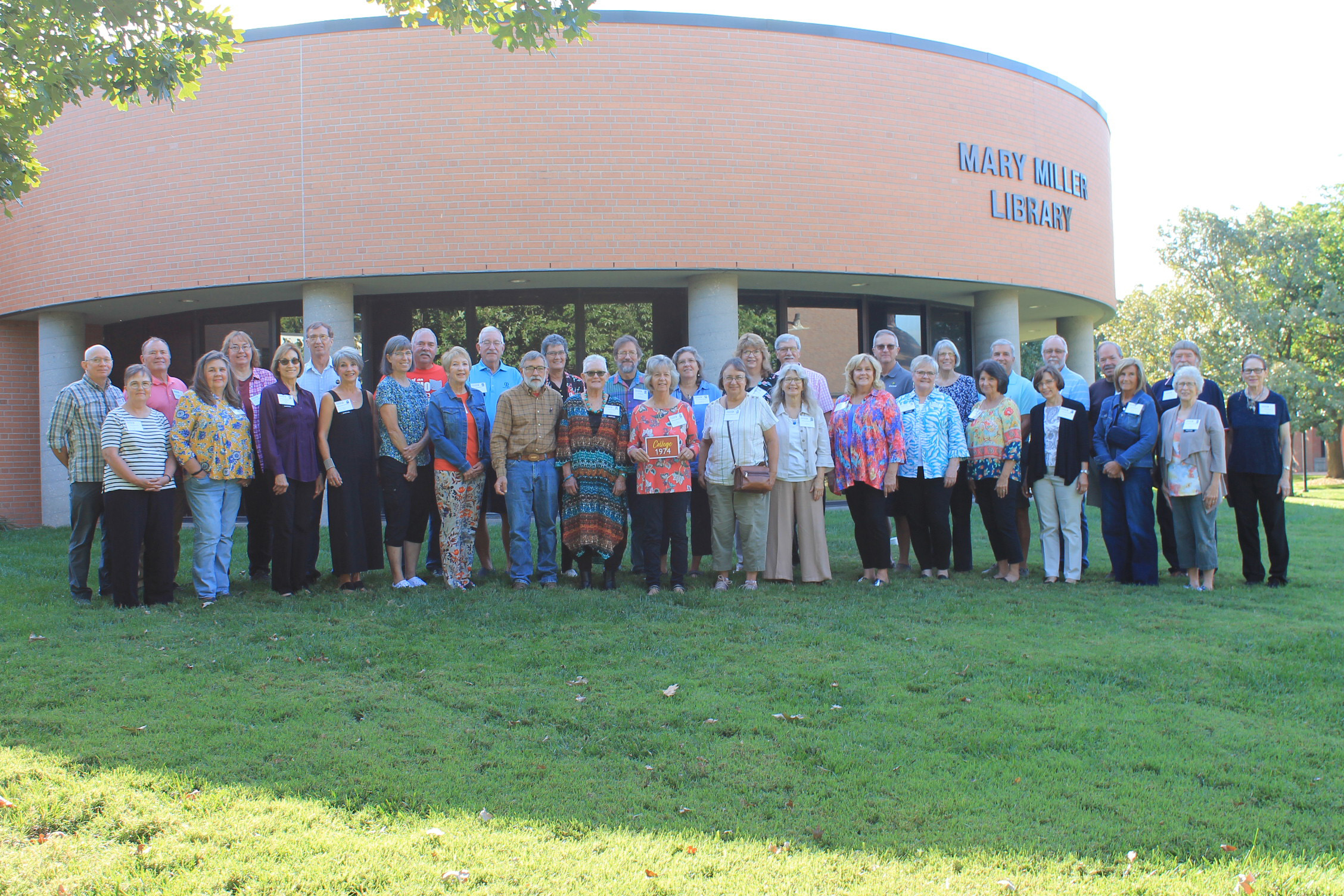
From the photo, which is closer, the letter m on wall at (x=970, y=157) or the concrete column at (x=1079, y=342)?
the letter m on wall at (x=970, y=157)

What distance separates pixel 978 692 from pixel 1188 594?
3.36 m

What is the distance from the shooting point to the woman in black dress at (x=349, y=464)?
A: 6.91 m

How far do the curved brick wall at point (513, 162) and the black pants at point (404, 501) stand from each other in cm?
570

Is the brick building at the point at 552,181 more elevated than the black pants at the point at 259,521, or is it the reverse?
the brick building at the point at 552,181

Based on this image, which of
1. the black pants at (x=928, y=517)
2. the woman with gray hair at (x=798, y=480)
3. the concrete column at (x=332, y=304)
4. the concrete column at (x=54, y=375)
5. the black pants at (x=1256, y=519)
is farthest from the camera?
the concrete column at (x=54, y=375)

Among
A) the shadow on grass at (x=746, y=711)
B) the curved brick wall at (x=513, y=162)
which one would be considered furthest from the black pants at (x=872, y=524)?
the curved brick wall at (x=513, y=162)

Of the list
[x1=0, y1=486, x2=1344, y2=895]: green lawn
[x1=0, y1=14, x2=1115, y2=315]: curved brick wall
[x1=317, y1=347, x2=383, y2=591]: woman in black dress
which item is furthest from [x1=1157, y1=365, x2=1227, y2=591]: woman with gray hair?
[x1=0, y1=14, x2=1115, y2=315]: curved brick wall

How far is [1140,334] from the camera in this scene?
124 ft

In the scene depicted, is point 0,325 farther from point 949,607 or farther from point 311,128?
point 949,607

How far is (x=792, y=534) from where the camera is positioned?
732 centimetres

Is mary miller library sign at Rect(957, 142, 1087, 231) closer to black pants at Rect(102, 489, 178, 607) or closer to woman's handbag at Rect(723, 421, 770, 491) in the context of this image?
woman's handbag at Rect(723, 421, 770, 491)

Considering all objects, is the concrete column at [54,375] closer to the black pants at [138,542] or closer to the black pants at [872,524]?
the black pants at [138,542]

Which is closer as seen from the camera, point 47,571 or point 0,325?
point 47,571

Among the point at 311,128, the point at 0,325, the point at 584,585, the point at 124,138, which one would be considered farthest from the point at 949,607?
the point at 0,325
